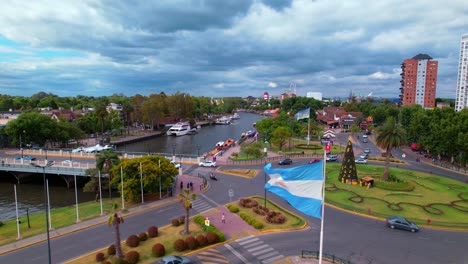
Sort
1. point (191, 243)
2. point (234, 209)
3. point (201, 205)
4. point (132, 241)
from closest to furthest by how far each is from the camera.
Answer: point (191, 243)
point (132, 241)
point (234, 209)
point (201, 205)

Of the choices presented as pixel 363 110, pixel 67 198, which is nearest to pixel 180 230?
pixel 67 198

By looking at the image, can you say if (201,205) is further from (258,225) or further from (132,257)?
(132,257)

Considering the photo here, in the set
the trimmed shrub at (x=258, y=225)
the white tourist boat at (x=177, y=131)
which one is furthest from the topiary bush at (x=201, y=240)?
the white tourist boat at (x=177, y=131)

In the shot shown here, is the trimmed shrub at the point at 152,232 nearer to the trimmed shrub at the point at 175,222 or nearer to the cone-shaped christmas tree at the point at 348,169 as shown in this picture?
the trimmed shrub at the point at 175,222

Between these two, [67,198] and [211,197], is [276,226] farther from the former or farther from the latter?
[67,198]

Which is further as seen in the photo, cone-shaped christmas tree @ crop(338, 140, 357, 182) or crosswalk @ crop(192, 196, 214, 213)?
cone-shaped christmas tree @ crop(338, 140, 357, 182)

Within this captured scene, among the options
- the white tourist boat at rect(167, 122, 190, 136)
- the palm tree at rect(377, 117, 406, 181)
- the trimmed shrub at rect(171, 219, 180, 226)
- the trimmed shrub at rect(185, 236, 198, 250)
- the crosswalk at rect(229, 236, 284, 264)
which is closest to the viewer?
the crosswalk at rect(229, 236, 284, 264)

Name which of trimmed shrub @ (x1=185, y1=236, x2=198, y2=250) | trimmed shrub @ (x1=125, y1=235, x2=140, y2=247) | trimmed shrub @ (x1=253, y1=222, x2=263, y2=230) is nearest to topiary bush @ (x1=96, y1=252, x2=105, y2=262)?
trimmed shrub @ (x1=125, y1=235, x2=140, y2=247)

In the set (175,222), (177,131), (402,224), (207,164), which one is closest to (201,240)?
(175,222)

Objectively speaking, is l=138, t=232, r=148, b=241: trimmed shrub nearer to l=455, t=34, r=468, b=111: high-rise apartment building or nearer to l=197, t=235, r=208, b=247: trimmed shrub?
l=197, t=235, r=208, b=247: trimmed shrub
